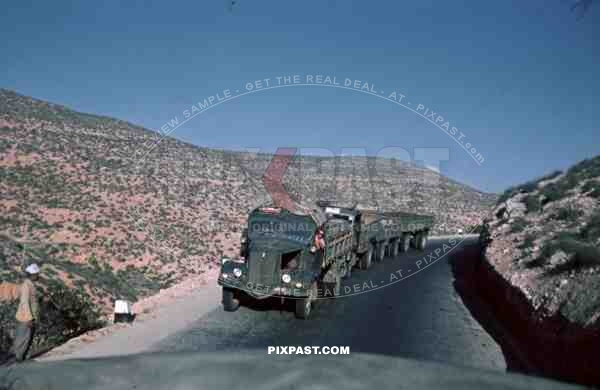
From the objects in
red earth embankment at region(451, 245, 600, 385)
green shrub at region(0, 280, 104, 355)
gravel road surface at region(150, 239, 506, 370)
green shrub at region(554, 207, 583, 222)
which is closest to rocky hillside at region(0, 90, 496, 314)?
green shrub at region(0, 280, 104, 355)

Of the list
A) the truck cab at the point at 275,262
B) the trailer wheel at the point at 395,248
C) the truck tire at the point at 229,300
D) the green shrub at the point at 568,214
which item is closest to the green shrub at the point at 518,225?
the green shrub at the point at 568,214

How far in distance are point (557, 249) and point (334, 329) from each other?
6764 millimetres

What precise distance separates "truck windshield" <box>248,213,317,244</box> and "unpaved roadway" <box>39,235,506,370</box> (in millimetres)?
2040

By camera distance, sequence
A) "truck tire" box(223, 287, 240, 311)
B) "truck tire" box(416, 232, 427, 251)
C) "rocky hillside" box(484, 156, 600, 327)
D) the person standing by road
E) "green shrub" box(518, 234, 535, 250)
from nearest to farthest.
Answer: the person standing by road
"rocky hillside" box(484, 156, 600, 327)
"truck tire" box(223, 287, 240, 311)
"green shrub" box(518, 234, 535, 250)
"truck tire" box(416, 232, 427, 251)

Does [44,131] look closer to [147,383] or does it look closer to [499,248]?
[499,248]

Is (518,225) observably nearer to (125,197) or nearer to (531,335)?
(531,335)

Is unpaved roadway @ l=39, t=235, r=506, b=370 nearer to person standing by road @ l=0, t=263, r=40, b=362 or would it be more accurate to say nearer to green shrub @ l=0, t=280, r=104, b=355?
person standing by road @ l=0, t=263, r=40, b=362

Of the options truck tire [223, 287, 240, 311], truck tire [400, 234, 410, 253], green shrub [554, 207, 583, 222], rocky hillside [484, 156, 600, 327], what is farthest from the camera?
truck tire [400, 234, 410, 253]

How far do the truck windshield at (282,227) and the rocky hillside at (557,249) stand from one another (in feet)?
19.1

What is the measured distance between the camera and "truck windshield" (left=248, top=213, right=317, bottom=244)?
43.8 ft

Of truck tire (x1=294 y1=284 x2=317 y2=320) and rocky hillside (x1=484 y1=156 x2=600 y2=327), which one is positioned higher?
rocky hillside (x1=484 y1=156 x2=600 y2=327)

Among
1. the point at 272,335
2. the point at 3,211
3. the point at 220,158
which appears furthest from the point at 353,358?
the point at 220,158

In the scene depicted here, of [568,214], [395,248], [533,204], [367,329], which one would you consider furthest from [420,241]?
[367,329]

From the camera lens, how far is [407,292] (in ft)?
55.9
